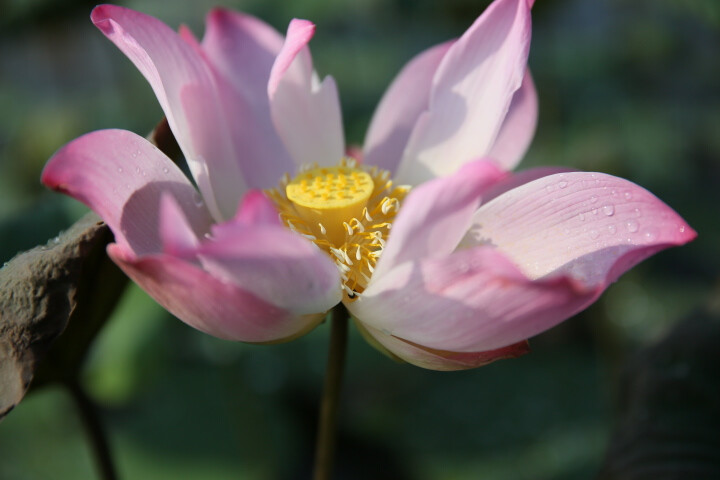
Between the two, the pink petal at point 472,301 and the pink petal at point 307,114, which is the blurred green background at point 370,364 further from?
the pink petal at point 472,301

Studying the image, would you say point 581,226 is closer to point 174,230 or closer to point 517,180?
point 517,180

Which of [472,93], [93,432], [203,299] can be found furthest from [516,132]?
[93,432]

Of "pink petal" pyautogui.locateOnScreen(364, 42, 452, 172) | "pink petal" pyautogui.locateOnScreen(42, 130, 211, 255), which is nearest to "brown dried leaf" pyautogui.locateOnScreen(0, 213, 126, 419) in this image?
"pink petal" pyautogui.locateOnScreen(42, 130, 211, 255)

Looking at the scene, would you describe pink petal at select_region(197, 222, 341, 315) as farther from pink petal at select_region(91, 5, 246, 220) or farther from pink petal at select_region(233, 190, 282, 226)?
pink petal at select_region(91, 5, 246, 220)

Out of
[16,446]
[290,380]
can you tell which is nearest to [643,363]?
[290,380]

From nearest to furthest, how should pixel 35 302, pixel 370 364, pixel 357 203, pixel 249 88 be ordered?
pixel 35 302 < pixel 357 203 < pixel 249 88 < pixel 370 364

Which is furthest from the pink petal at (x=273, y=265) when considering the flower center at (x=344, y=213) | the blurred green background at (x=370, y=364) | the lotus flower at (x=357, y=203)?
the blurred green background at (x=370, y=364)
